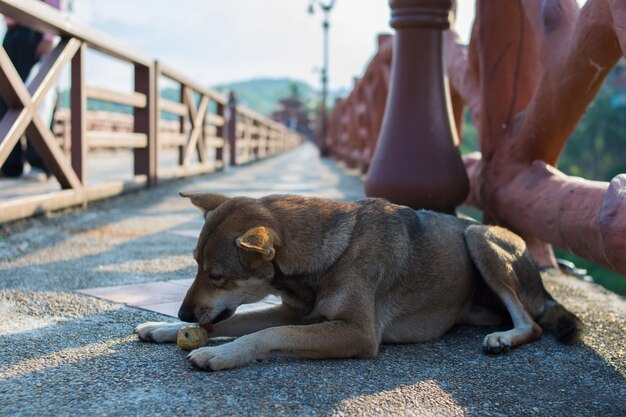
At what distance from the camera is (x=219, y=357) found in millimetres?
2334

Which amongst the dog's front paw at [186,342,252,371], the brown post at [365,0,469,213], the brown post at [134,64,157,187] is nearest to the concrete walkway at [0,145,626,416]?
the dog's front paw at [186,342,252,371]

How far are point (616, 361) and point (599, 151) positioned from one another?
68.7 m

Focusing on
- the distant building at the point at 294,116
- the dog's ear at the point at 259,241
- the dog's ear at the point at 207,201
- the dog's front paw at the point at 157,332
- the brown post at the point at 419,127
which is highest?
the distant building at the point at 294,116

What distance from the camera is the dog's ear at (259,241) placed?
243cm

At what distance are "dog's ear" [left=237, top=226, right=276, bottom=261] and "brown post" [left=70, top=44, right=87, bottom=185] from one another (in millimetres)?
3810

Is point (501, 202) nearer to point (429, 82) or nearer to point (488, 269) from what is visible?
point (429, 82)

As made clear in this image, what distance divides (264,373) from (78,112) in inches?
172

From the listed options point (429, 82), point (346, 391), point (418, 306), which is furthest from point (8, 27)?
point (346, 391)

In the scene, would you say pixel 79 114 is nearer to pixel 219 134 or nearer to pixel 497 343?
pixel 497 343

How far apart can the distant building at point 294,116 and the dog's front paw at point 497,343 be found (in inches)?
3722

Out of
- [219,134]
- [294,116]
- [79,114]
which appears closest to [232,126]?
[219,134]

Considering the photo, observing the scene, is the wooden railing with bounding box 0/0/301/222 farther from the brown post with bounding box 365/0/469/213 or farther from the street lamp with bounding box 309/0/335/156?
the street lamp with bounding box 309/0/335/156

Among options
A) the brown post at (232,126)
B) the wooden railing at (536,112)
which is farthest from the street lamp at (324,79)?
the wooden railing at (536,112)

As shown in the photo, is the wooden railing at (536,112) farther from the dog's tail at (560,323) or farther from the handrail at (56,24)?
the handrail at (56,24)
